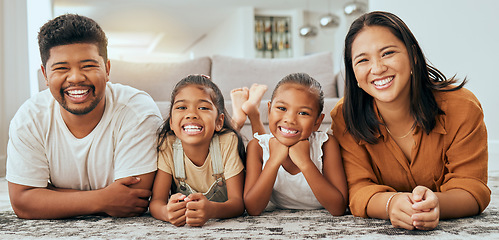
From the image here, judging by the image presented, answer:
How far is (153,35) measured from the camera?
426 inches

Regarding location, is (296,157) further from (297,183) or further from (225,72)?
(225,72)

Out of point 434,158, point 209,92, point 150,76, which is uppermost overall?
point 150,76

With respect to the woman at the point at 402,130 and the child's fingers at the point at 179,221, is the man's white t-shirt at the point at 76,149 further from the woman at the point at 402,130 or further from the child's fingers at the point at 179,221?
the woman at the point at 402,130

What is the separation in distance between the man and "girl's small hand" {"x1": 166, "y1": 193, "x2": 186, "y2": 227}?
194 mm

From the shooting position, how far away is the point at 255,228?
117 cm

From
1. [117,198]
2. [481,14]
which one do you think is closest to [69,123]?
[117,198]

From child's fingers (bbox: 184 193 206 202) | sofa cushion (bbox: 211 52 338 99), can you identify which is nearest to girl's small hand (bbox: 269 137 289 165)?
child's fingers (bbox: 184 193 206 202)

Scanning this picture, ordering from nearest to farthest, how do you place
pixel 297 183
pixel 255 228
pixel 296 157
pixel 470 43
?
pixel 255 228 < pixel 296 157 < pixel 297 183 < pixel 470 43

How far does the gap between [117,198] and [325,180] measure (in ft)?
2.07

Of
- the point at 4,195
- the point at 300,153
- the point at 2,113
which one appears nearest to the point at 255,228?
the point at 300,153

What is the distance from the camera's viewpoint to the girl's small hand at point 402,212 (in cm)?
108

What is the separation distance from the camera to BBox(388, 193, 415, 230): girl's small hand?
3.53 feet

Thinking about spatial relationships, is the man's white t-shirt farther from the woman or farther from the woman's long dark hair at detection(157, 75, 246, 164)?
the woman

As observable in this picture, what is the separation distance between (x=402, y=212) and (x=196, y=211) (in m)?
0.54
